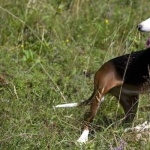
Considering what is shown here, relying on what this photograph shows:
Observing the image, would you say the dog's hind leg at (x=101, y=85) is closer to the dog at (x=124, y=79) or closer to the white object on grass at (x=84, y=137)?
the dog at (x=124, y=79)

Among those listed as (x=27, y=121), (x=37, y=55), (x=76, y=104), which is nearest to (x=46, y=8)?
(x=37, y=55)

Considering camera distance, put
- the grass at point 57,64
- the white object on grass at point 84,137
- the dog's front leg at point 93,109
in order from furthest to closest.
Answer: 1. the dog's front leg at point 93,109
2. the white object on grass at point 84,137
3. the grass at point 57,64

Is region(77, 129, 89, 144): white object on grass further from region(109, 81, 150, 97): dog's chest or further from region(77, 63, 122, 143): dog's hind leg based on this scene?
region(109, 81, 150, 97): dog's chest

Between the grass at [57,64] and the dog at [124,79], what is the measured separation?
0.17m

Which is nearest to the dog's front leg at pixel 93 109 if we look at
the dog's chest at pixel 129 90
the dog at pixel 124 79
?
the dog at pixel 124 79

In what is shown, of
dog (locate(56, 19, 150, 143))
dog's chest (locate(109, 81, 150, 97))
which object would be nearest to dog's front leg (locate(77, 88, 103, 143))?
dog (locate(56, 19, 150, 143))

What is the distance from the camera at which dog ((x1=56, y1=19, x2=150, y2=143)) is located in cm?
484

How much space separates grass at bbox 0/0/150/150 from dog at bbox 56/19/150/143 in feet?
0.55

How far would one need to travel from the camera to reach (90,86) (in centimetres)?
581

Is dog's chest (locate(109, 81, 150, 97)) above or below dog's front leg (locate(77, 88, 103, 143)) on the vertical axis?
above

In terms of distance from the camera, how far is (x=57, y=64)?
20.6 feet

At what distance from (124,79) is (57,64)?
59.5 inches

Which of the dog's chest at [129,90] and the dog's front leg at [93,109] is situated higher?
the dog's chest at [129,90]

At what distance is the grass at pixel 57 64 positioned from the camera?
4.35 meters
